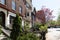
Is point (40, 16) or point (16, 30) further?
point (40, 16)

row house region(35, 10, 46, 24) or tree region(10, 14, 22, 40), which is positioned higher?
row house region(35, 10, 46, 24)

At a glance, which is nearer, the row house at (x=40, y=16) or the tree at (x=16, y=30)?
the tree at (x=16, y=30)

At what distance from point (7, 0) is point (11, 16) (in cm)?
385

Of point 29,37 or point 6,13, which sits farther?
point 6,13

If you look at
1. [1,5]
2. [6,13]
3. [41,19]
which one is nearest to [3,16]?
[6,13]

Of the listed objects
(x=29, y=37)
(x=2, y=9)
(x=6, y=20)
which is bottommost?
(x=29, y=37)

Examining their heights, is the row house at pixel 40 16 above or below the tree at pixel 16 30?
above

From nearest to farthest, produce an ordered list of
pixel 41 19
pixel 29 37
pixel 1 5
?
pixel 29 37
pixel 1 5
pixel 41 19

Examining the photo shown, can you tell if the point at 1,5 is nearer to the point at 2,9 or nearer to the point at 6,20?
the point at 2,9

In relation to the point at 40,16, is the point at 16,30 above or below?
below

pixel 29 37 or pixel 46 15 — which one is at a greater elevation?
pixel 46 15

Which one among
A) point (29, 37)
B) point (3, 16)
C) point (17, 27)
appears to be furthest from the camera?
point (3, 16)

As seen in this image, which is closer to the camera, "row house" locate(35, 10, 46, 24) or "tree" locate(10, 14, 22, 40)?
"tree" locate(10, 14, 22, 40)

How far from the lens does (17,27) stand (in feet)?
57.8
